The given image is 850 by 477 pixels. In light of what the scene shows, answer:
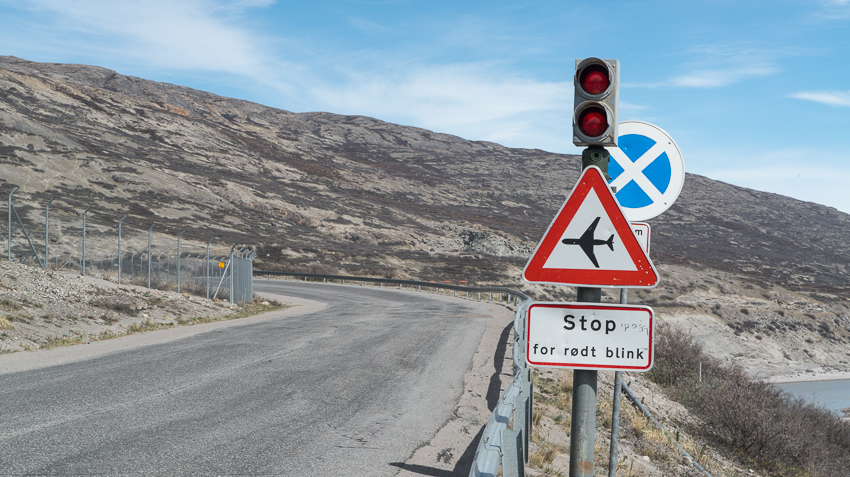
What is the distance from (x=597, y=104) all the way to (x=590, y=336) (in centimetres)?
133

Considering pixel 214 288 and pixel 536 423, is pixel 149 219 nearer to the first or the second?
pixel 214 288

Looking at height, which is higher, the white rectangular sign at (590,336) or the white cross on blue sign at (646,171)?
the white cross on blue sign at (646,171)

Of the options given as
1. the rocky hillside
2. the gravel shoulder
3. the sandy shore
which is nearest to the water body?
the sandy shore

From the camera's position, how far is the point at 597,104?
3.29 metres

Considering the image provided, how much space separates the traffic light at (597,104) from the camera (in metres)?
3.27

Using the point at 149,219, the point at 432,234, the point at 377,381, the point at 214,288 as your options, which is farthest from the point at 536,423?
the point at 432,234

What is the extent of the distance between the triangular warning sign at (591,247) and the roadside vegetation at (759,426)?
28.5 feet

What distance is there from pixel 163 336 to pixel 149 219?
4624 cm

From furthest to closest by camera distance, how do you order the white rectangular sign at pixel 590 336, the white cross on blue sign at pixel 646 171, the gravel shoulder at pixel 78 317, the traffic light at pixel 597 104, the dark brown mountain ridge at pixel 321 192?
the dark brown mountain ridge at pixel 321 192
the gravel shoulder at pixel 78 317
the white cross on blue sign at pixel 646 171
the traffic light at pixel 597 104
the white rectangular sign at pixel 590 336

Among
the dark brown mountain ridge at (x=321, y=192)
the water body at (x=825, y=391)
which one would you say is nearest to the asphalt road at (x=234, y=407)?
the water body at (x=825, y=391)

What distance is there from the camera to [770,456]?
985 cm

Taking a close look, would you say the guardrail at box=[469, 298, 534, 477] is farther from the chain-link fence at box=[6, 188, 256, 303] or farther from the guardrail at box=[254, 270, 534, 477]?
the chain-link fence at box=[6, 188, 256, 303]

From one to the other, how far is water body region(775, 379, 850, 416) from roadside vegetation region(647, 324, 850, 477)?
667 inches

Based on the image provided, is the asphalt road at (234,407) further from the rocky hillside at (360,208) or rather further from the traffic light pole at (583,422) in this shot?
the rocky hillside at (360,208)
